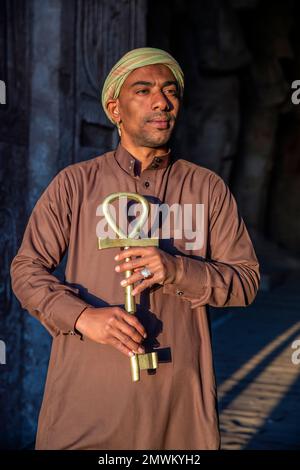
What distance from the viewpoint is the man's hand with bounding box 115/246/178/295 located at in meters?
1.75

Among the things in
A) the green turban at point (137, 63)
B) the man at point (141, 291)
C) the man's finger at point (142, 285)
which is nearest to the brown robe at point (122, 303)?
the man at point (141, 291)

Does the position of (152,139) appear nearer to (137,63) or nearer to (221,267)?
(137,63)

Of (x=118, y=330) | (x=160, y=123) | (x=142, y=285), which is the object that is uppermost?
(x=160, y=123)

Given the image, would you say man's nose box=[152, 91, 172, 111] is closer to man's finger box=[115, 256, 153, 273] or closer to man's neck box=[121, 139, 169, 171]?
man's neck box=[121, 139, 169, 171]

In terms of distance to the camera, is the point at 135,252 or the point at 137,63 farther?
the point at 137,63

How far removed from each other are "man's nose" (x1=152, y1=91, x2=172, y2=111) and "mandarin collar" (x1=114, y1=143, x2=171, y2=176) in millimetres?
156

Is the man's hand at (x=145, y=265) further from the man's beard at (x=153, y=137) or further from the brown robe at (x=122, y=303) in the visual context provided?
the man's beard at (x=153, y=137)

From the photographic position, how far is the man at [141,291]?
6.24 feet

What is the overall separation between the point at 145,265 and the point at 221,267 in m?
0.26

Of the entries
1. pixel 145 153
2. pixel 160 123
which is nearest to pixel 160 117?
pixel 160 123

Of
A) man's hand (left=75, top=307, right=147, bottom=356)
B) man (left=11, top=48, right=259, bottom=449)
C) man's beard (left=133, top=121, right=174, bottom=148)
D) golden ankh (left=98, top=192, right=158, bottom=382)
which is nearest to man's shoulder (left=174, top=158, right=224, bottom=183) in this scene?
man (left=11, top=48, right=259, bottom=449)

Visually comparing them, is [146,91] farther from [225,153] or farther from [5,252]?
[225,153]

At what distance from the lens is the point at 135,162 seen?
6.70 ft

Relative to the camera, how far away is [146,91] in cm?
197
